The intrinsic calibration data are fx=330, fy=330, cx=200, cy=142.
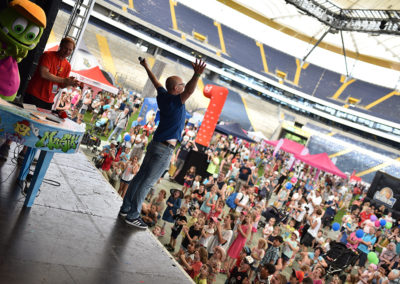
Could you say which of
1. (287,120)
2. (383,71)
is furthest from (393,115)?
(287,120)

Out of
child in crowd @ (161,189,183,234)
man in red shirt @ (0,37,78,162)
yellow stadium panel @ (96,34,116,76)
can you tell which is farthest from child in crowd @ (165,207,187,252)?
yellow stadium panel @ (96,34,116,76)

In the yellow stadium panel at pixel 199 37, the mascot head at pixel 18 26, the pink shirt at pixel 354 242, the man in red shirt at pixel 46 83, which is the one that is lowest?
the pink shirt at pixel 354 242

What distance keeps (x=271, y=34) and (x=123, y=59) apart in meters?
15.1

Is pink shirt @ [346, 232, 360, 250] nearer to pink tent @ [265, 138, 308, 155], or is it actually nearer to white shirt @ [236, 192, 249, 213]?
white shirt @ [236, 192, 249, 213]

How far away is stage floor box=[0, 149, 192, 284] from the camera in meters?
1.88

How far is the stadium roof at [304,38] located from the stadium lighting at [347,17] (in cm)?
722

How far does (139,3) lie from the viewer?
3144 cm

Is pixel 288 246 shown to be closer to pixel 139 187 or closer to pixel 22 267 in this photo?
pixel 139 187

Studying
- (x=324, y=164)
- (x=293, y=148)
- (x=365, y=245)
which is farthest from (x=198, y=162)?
(x=293, y=148)

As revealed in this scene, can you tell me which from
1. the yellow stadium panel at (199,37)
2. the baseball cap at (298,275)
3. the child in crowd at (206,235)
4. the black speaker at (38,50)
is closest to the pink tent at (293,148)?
the baseball cap at (298,275)

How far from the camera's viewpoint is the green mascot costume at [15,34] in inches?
102

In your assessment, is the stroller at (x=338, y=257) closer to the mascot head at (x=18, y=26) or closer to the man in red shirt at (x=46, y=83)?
the man in red shirt at (x=46, y=83)

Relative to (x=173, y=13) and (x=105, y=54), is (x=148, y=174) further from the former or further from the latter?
(x=173, y=13)

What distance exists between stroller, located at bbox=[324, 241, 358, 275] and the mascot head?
7535mm
